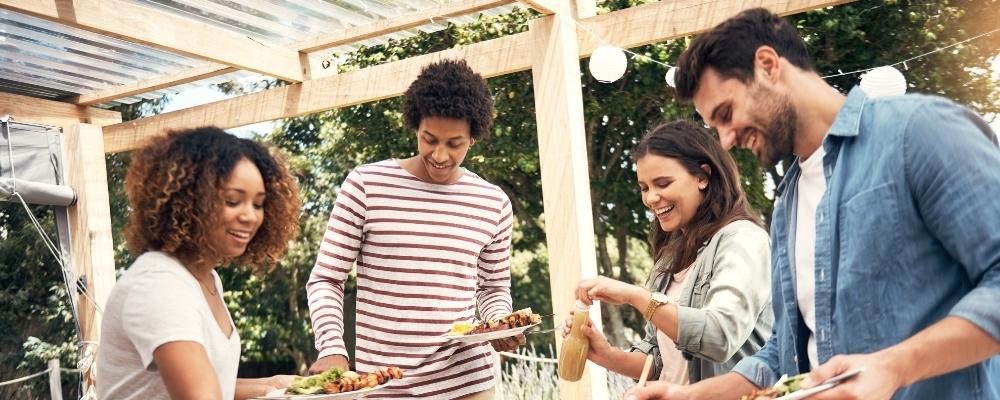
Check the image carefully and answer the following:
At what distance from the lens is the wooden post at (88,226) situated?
7203mm

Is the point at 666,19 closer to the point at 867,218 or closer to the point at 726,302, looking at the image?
the point at 726,302

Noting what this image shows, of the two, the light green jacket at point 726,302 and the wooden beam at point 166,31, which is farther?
the wooden beam at point 166,31

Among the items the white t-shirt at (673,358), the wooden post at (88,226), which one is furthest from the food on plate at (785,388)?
the wooden post at (88,226)

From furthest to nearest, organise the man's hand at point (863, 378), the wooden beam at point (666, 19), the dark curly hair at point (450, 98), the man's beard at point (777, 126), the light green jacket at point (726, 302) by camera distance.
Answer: the wooden beam at point (666, 19), the dark curly hair at point (450, 98), the light green jacket at point (726, 302), the man's beard at point (777, 126), the man's hand at point (863, 378)

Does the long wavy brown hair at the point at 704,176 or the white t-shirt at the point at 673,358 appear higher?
the long wavy brown hair at the point at 704,176

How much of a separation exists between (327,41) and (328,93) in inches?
14.2

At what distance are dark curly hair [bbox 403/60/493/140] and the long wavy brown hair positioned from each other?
0.57m

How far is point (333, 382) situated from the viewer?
242cm

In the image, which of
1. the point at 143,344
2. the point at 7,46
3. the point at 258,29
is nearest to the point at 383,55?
the point at 258,29

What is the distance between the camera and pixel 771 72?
172 cm

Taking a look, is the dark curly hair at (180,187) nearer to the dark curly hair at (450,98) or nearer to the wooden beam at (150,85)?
the dark curly hair at (450,98)

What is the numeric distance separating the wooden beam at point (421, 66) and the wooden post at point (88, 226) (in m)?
0.35

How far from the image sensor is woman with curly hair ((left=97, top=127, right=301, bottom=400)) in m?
1.73

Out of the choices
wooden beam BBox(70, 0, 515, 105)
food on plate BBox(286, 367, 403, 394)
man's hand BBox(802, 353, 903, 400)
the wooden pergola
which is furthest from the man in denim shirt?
wooden beam BBox(70, 0, 515, 105)
